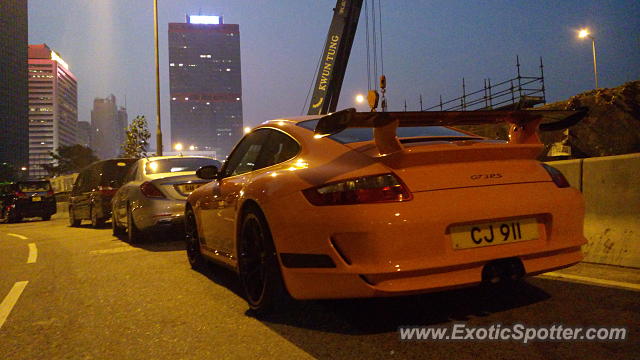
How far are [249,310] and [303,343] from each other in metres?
0.88

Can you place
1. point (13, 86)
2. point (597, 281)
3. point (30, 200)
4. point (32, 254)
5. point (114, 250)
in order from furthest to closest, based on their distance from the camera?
point (13, 86)
point (30, 200)
point (32, 254)
point (114, 250)
point (597, 281)

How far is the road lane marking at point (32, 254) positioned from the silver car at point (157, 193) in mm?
1390

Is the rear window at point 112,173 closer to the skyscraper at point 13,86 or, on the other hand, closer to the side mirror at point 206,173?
the side mirror at point 206,173

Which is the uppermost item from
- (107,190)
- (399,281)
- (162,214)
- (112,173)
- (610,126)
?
(610,126)

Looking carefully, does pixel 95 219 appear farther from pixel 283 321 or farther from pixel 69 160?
pixel 69 160

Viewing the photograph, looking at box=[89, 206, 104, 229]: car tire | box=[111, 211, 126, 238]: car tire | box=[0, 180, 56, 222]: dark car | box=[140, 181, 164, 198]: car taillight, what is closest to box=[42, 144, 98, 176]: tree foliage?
box=[0, 180, 56, 222]: dark car

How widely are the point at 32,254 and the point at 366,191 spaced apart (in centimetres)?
708

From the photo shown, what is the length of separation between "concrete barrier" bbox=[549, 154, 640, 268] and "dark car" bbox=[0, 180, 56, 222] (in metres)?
20.9

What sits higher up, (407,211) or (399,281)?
(407,211)

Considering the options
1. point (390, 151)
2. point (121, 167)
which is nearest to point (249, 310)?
point (390, 151)

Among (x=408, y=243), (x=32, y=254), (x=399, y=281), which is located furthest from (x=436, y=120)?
(x=32, y=254)

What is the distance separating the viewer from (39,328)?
11.3 ft

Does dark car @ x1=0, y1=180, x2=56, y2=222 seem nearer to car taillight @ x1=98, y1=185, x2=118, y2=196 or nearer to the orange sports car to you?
car taillight @ x1=98, y1=185, x2=118, y2=196

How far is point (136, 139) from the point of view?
6084cm
